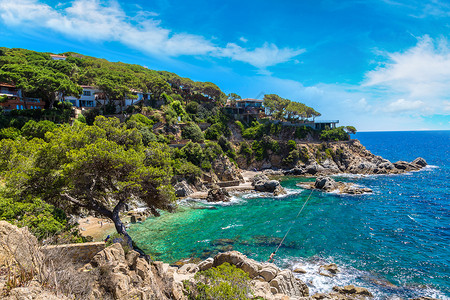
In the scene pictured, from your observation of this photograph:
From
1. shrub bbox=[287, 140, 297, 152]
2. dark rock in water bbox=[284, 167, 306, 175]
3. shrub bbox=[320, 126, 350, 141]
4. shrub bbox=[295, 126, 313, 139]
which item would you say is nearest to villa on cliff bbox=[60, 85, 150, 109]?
shrub bbox=[287, 140, 297, 152]

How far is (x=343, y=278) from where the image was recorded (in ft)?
67.8

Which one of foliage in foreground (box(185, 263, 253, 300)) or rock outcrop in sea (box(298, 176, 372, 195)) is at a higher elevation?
foliage in foreground (box(185, 263, 253, 300))

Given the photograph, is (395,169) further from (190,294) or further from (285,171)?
(190,294)

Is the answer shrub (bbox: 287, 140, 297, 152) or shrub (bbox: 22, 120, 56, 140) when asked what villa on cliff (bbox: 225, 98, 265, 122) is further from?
shrub (bbox: 22, 120, 56, 140)

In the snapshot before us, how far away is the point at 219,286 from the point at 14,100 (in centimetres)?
5235

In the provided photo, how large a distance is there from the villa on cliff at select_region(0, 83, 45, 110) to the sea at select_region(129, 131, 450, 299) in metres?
34.7

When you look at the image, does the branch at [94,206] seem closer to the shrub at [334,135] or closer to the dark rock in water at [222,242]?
the dark rock in water at [222,242]

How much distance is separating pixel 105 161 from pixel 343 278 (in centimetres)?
2193

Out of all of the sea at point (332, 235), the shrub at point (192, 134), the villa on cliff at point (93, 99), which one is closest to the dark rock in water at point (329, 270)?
the sea at point (332, 235)

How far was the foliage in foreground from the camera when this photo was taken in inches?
445

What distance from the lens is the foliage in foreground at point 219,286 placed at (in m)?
11.3

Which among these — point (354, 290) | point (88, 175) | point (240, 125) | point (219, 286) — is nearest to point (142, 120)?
point (240, 125)

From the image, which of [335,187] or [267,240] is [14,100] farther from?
[335,187]

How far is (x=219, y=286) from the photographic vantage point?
38.7 ft
